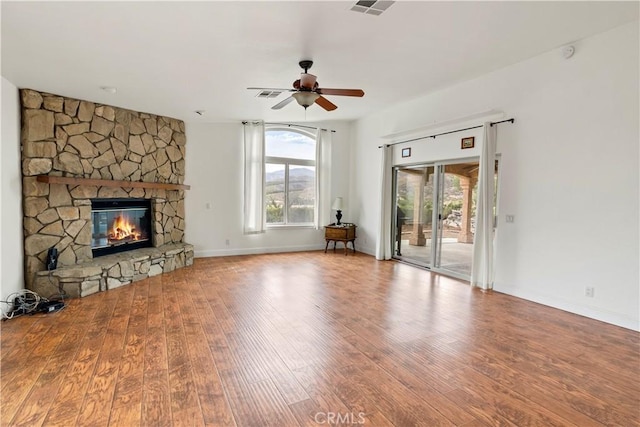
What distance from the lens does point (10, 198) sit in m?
3.99

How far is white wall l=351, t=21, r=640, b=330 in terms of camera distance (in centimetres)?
348

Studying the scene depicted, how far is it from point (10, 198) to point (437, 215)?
6.07 metres

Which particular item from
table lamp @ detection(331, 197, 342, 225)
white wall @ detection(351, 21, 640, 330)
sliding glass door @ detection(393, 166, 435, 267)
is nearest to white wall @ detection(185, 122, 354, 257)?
table lamp @ detection(331, 197, 342, 225)

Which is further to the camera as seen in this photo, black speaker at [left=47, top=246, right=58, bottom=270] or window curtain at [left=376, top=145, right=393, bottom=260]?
window curtain at [left=376, top=145, right=393, bottom=260]

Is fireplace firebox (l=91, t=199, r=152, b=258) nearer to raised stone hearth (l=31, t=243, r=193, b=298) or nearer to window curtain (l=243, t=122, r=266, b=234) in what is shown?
raised stone hearth (l=31, t=243, r=193, b=298)

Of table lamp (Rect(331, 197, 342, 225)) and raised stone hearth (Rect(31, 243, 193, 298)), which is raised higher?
table lamp (Rect(331, 197, 342, 225))

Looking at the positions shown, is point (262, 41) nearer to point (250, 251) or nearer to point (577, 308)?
point (577, 308)

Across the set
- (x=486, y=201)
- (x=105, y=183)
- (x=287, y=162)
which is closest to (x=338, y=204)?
(x=287, y=162)

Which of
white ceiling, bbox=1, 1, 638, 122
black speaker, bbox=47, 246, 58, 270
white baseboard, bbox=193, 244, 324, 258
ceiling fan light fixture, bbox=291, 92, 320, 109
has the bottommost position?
white baseboard, bbox=193, 244, 324, 258

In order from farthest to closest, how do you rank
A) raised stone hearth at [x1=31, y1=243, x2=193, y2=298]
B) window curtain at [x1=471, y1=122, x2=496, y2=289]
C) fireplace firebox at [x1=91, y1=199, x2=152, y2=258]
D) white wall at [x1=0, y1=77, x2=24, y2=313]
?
fireplace firebox at [x1=91, y1=199, x2=152, y2=258] → window curtain at [x1=471, y1=122, x2=496, y2=289] → raised stone hearth at [x1=31, y1=243, x2=193, y2=298] → white wall at [x1=0, y1=77, x2=24, y2=313]

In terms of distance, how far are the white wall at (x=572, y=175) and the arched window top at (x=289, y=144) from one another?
3.78 metres

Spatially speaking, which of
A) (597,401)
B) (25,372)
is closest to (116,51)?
(25,372)

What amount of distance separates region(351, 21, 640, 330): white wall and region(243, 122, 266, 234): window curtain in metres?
4.17

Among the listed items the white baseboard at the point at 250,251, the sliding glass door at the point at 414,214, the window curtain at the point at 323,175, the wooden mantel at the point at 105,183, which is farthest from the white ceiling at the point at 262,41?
the white baseboard at the point at 250,251
